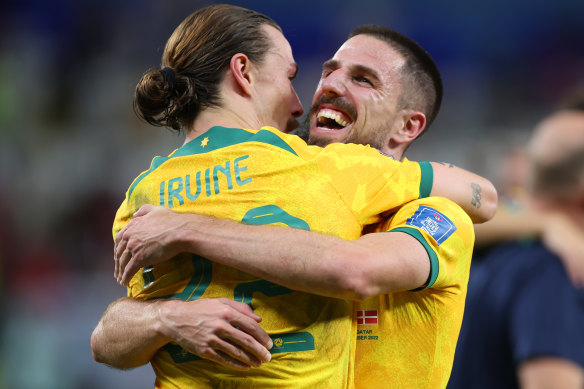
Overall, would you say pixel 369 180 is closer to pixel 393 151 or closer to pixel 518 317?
pixel 518 317

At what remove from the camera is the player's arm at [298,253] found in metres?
2.25

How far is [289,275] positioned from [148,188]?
0.70m

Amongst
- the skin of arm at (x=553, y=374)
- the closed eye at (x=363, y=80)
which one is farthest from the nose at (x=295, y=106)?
the skin of arm at (x=553, y=374)

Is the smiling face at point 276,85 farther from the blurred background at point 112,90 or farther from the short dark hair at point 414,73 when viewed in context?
the blurred background at point 112,90

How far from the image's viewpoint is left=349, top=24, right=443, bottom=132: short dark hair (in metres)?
3.65

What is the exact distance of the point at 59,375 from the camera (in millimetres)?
7762

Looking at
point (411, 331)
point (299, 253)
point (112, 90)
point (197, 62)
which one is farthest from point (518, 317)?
point (112, 90)

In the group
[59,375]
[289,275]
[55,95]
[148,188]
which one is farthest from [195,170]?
[55,95]

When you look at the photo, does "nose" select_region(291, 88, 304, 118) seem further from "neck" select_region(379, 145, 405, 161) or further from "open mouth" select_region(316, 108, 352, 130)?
"neck" select_region(379, 145, 405, 161)

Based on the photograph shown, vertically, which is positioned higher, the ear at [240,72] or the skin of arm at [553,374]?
the ear at [240,72]

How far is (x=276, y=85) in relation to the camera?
304cm

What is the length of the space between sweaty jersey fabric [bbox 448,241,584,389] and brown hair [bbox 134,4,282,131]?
1395 millimetres

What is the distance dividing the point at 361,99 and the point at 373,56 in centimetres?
26

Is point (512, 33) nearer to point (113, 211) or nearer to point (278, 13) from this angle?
point (278, 13)
